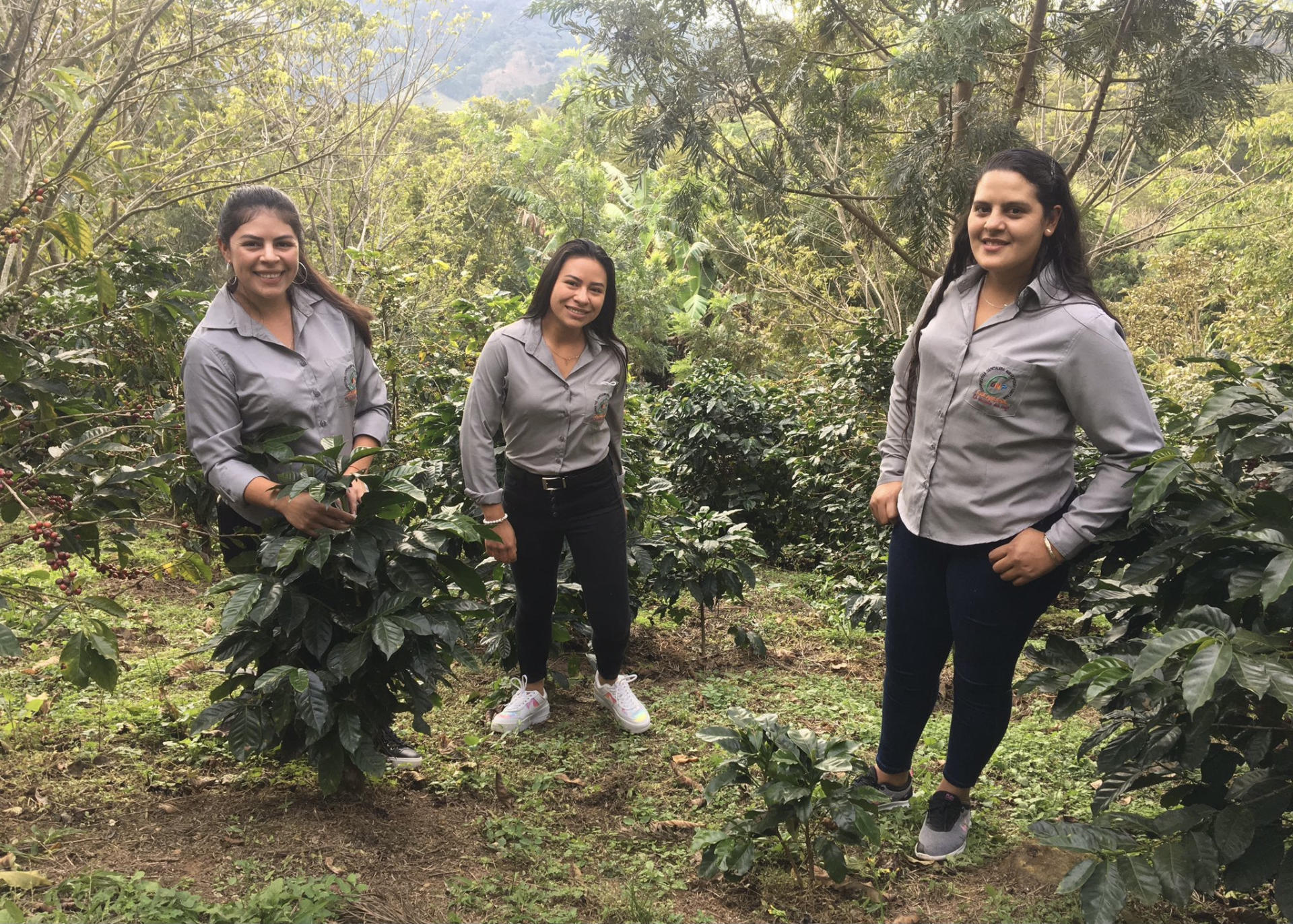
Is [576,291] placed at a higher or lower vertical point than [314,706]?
higher

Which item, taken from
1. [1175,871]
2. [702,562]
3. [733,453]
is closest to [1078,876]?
[1175,871]

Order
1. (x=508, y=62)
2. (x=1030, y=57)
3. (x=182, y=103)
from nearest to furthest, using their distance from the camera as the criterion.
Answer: (x=1030, y=57) → (x=182, y=103) → (x=508, y=62)

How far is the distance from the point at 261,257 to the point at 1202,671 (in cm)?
240

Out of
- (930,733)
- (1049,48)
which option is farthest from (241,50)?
(930,733)

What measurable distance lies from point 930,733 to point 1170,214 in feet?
36.2

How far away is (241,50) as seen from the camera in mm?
8867

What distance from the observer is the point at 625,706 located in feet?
11.8

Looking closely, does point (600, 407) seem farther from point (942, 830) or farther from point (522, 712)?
point (942, 830)

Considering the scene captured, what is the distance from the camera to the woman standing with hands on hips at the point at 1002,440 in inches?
85.3

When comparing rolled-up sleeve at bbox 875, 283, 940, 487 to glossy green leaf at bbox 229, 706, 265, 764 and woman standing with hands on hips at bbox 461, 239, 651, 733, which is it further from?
glossy green leaf at bbox 229, 706, 265, 764

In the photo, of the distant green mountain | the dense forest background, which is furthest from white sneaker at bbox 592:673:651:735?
the distant green mountain

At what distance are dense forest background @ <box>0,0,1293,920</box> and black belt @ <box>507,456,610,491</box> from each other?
0.39 meters

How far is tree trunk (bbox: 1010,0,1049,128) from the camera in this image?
19.2ft

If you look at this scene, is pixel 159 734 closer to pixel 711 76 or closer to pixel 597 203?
pixel 711 76
